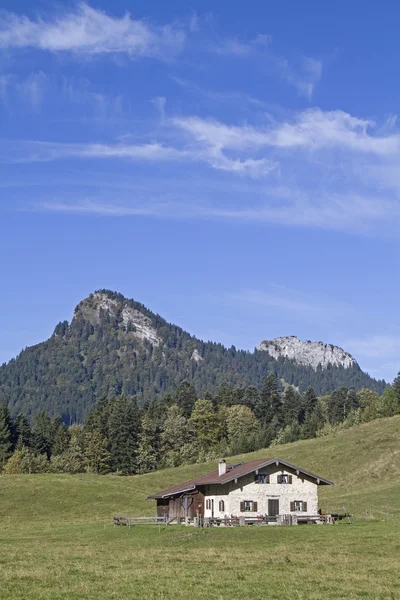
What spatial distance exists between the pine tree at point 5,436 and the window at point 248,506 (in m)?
94.3

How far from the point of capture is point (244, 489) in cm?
7100

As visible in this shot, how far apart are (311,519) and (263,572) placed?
98.7 feet

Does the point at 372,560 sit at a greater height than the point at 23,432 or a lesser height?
lesser

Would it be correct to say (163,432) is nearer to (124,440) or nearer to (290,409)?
(124,440)

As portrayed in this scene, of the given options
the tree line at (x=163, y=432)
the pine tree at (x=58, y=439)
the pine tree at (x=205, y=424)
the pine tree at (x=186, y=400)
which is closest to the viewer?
the tree line at (x=163, y=432)

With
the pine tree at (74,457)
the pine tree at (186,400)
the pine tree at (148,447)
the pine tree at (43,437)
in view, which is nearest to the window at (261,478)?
the pine tree at (74,457)

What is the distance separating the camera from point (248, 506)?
233 feet

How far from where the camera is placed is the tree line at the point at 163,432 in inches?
6053

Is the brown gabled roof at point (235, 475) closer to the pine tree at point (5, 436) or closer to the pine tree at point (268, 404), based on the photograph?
the pine tree at point (5, 436)

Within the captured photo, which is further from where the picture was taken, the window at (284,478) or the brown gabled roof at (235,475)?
the window at (284,478)

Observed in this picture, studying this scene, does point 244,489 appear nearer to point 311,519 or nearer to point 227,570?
point 311,519

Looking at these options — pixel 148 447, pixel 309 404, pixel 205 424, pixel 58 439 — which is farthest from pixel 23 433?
pixel 309 404

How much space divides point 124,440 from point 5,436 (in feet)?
80.3

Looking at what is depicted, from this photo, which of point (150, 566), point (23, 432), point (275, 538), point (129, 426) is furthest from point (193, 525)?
point (23, 432)
